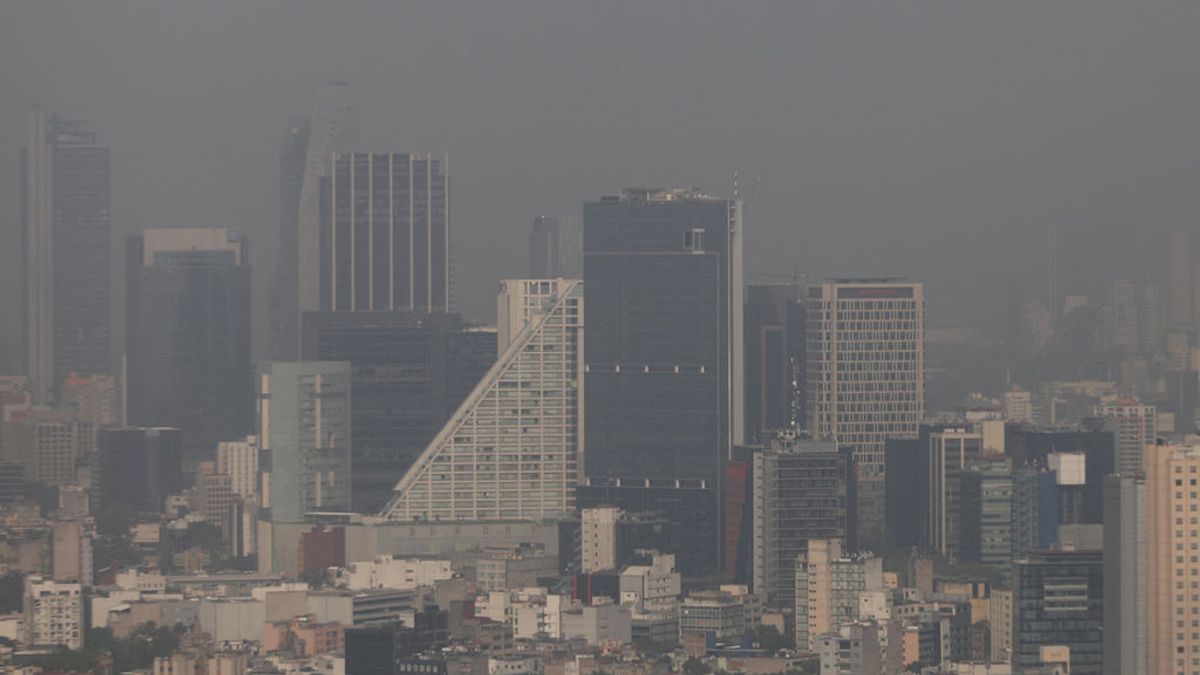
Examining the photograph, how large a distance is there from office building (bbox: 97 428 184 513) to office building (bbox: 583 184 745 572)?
4.04 m

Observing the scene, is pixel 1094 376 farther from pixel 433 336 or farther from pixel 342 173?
pixel 342 173

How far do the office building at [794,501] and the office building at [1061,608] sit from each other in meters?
5.51

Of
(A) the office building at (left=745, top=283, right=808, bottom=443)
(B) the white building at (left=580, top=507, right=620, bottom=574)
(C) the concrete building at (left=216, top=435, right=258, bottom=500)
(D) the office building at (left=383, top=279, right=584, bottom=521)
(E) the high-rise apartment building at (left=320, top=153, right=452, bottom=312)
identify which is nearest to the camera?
(B) the white building at (left=580, top=507, right=620, bottom=574)

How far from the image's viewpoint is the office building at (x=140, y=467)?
36.9 metres

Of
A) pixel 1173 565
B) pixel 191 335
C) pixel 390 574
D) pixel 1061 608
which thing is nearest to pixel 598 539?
pixel 390 574

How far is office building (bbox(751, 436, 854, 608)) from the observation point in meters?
31.5

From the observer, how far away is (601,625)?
1119 inches

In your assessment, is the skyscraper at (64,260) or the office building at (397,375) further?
the office building at (397,375)

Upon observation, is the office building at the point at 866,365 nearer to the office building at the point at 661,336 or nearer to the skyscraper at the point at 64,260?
the office building at the point at 661,336

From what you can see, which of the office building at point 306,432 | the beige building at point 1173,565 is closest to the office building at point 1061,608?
the beige building at point 1173,565

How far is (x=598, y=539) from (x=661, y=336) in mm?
4881

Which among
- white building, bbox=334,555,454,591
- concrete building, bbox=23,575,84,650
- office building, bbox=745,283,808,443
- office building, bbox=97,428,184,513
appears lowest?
concrete building, bbox=23,575,84,650

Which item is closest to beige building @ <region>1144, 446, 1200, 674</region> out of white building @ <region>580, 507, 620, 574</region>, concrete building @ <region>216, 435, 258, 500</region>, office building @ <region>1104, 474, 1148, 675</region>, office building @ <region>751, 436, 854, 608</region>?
office building @ <region>1104, 474, 1148, 675</region>

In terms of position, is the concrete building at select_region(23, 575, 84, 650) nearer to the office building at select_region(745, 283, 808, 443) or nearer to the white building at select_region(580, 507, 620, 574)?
the white building at select_region(580, 507, 620, 574)
